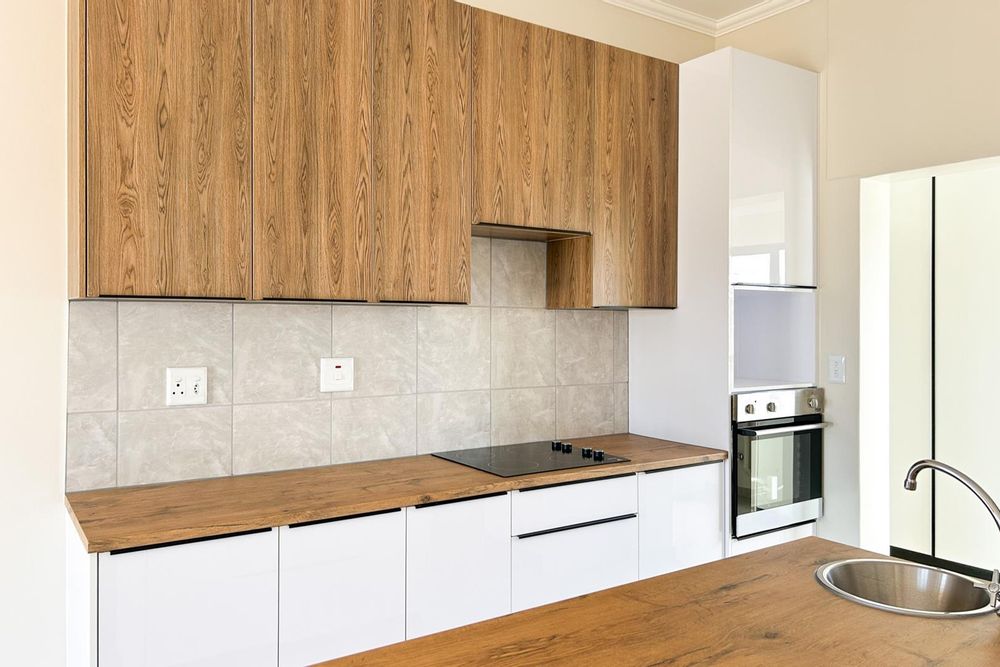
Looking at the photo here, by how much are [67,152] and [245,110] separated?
1.84 ft

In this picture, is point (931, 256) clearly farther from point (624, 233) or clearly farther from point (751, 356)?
point (624, 233)

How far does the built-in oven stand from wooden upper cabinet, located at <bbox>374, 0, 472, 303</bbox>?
1329mm

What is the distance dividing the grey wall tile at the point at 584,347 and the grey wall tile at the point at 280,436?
1.11 meters

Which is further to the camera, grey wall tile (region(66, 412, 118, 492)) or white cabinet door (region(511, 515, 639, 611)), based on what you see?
white cabinet door (region(511, 515, 639, 611))

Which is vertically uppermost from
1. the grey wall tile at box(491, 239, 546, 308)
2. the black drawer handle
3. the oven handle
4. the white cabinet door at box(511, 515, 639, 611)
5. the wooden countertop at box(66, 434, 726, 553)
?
the grey wall tile at box(491, 239, 546, 308)

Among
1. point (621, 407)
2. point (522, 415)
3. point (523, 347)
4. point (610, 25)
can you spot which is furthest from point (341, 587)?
point (610, 25)

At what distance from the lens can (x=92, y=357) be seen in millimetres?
2195

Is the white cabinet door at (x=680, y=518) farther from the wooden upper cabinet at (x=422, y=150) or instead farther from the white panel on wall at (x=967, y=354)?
the white panel on wall at (x=967, y=354)

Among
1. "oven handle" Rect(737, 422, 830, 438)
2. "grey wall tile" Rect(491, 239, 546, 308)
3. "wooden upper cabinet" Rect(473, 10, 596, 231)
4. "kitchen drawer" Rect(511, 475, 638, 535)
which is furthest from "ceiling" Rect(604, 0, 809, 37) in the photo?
"kitchen drawer" Rect(511, 475, 638, 535)

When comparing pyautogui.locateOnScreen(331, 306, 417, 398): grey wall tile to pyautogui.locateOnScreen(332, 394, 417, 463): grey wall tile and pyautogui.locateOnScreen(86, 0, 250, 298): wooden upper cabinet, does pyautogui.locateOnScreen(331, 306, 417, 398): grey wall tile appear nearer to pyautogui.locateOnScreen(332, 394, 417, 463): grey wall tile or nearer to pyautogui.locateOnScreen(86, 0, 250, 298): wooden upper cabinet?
pyautogui.locateOnScreen(332, 394, 417, 463): grey wall tile

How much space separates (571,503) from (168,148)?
171 cm

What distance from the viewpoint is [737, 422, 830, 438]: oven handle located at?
9.70 ft

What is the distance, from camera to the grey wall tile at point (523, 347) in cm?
303

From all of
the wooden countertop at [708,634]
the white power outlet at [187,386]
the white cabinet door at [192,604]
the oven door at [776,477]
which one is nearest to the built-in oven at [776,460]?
the oven door at [776,477]
